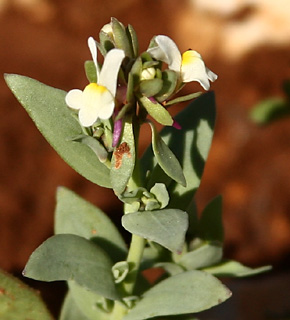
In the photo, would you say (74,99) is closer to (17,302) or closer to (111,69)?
(111,69)

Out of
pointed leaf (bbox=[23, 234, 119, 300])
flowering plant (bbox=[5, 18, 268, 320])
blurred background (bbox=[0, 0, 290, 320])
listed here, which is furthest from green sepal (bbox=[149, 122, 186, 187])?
blurred background (bbox=[0, 0, 290, 320])

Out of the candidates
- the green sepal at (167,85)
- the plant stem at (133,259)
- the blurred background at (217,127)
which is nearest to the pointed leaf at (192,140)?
the plant stem at (133,259)

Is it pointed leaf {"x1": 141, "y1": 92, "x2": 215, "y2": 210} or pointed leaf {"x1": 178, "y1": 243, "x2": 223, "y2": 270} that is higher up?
pointed leaf {"x1": 141, "y1": 92, "x2": 215, "y2": 210}

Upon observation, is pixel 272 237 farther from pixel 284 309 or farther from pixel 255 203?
pixel 284 309

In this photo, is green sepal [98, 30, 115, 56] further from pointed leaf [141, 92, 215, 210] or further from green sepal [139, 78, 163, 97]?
pointed leaf [141, 92, 215, 210]

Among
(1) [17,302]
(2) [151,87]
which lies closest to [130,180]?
(2) [151,87]

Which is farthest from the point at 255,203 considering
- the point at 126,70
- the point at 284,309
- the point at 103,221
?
the point at 126,70


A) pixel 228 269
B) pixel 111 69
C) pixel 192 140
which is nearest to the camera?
pixel 111 69
